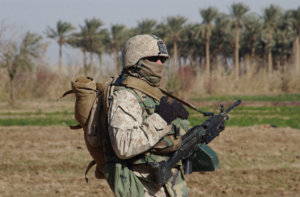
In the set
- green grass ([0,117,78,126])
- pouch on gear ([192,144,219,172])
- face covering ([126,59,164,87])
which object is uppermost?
face covering ([126,59,164,87])

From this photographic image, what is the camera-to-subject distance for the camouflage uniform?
293 cm

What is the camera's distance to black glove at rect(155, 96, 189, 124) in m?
3.02

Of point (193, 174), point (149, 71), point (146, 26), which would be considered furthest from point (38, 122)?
point (146, 26)

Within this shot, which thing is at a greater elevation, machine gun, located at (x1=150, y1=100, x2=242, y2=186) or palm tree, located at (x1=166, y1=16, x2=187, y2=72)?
machine gun, located at (x1=150, y1=100, x2=242, y2=186)

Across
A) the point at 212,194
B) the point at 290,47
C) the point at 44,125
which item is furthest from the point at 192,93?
the point at 290,47

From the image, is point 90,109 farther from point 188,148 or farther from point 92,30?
point 92,30

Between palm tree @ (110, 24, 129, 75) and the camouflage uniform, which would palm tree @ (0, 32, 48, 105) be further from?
palm tree @ (110, 24, 129, 75)

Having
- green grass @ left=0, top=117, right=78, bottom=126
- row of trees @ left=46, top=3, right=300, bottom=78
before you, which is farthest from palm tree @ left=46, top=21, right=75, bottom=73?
green grass @ left=0, top=117, right=78, bottom=126

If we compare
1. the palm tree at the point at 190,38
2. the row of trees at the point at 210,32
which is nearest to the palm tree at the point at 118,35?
the row of trees at the point at 210,32

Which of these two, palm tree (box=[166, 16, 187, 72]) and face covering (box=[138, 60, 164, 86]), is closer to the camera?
face covering (box=[138, 60, 164, 86])

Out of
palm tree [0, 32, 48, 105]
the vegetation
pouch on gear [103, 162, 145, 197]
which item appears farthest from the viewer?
the vegetation

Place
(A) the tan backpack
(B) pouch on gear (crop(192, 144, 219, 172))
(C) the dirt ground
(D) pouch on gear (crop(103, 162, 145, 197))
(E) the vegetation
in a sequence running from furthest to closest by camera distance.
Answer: (E) the vegetation
(C) the dirt ground
(B) pouch on gear (crop(192, 144, 219, 172))
(A) the tan backpack
(D) pouch on gear (crop(103, 162, 145, 197))

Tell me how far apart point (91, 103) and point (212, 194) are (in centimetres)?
452

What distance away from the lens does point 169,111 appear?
3.03m
